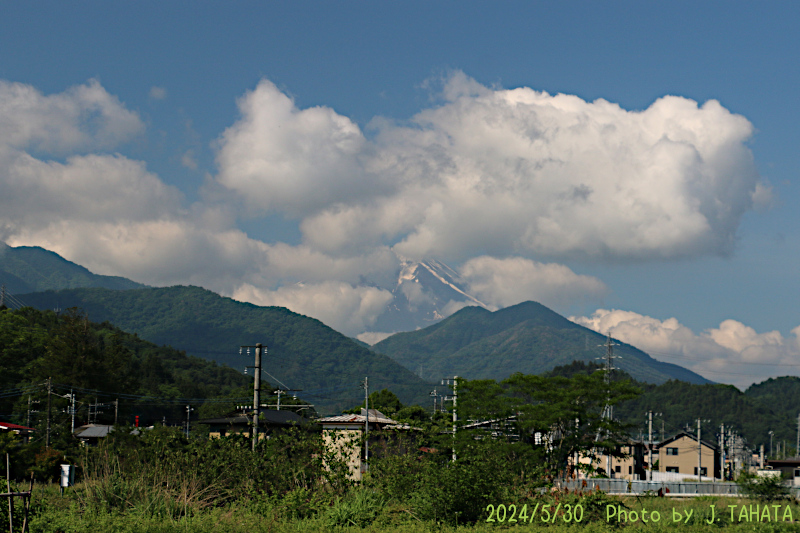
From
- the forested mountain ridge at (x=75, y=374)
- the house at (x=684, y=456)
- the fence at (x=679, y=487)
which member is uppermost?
the forested mountain ridge at (x=75, y=374)

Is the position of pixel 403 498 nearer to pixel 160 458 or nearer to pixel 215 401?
pixel 160 458

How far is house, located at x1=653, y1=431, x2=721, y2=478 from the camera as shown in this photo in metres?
91.6

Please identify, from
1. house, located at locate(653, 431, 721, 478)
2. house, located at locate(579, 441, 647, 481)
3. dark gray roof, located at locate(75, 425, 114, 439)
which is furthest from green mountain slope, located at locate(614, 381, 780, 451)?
dark gray roof, located at locate(75, 425, 114, 439)

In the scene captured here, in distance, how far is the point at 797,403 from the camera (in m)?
188

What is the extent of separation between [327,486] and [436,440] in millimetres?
25339

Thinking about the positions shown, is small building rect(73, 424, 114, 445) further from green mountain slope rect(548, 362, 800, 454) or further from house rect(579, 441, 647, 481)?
green mountain slope rect(548, 362, 800, 454)

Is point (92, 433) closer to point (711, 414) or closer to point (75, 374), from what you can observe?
point (75, 374)

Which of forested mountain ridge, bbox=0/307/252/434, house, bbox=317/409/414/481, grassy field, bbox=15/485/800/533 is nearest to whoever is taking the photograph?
grassy field, bbox=15/485/800/533

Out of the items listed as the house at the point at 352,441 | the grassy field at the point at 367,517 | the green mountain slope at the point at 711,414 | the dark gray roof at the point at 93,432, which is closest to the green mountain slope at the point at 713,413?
the green mountain slope at the point at 711,414

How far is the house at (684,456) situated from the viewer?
91.6 m

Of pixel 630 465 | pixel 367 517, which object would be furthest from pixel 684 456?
pixel 367 517

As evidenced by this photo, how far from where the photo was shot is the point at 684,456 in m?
95.1

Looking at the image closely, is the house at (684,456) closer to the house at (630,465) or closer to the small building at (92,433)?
the house at (630,465)

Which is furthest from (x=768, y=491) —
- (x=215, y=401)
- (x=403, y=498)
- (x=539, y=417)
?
(x=215, y=401)
